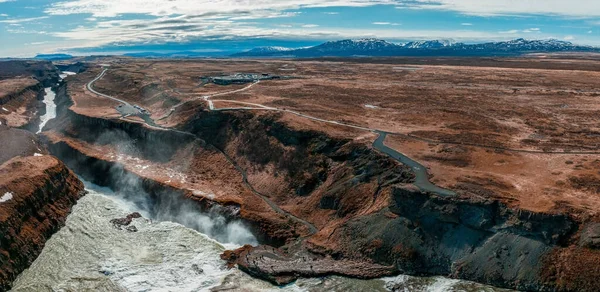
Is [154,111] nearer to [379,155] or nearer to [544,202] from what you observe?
[379,155]

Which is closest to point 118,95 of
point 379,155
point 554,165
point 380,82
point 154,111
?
point 154,111

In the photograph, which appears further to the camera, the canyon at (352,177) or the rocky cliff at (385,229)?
the canyon at (352,177)

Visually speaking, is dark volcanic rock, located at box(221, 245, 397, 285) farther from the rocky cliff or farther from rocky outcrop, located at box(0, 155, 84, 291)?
rocky outcrop, located at box(0, 155, 84, 291)

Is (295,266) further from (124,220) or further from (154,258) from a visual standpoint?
(124,220)

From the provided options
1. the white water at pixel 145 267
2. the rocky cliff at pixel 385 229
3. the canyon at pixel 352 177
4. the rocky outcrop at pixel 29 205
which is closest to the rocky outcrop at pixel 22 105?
the canyon at pixel 352 177

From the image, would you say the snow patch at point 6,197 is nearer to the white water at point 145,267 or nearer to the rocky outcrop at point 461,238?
the white water at point 145,267

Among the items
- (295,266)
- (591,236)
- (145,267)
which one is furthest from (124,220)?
(591,236)
